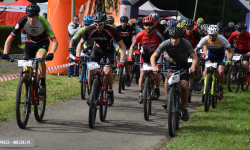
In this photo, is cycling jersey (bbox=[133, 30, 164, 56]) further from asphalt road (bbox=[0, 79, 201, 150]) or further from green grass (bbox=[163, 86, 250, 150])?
green grass (bbox=[163, 86, 250, 150])

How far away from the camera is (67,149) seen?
5.07 meters

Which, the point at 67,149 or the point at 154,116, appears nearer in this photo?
the point at 67,149

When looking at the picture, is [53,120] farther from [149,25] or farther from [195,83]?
[195,83]

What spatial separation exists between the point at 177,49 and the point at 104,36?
66.9 inches

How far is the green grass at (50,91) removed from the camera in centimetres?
733

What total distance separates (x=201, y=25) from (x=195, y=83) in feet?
13.8

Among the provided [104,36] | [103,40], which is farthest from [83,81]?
[104,36]

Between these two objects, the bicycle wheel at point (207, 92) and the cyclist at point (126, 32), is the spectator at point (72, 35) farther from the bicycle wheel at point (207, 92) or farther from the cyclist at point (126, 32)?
the bicycle wheel at point (207, 92)

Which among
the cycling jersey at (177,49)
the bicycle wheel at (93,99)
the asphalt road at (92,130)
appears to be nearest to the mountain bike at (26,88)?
the asphalt road at (92,130)

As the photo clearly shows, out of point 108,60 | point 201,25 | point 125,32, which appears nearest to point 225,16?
point 201,25

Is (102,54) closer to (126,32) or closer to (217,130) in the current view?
(217,130)

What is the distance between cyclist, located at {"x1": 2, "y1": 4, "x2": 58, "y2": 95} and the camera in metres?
6.18

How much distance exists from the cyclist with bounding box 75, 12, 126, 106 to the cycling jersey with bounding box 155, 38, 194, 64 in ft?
2.94

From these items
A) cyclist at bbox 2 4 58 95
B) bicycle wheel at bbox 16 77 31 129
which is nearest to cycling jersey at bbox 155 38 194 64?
cyclist at bbox 2 4 58 95
